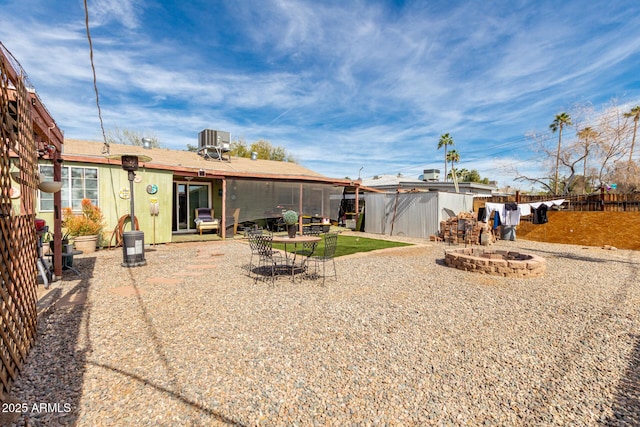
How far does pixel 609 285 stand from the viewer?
591cm

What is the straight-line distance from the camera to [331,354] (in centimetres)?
304

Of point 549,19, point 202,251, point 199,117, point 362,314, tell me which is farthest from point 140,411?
point 199,117

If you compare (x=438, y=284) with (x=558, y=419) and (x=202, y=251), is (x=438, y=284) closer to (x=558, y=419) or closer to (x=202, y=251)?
(x=558, y=419)

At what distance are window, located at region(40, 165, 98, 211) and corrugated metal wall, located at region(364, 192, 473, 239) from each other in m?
11.2

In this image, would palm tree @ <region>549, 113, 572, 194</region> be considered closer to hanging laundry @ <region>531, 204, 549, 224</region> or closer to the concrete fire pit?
hanging laundry @ <region>531, 204, 549, 224</region>

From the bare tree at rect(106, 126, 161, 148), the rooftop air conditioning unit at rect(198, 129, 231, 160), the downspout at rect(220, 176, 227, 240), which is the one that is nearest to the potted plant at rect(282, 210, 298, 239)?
the downspout at rect(220, 176, 227, 240)

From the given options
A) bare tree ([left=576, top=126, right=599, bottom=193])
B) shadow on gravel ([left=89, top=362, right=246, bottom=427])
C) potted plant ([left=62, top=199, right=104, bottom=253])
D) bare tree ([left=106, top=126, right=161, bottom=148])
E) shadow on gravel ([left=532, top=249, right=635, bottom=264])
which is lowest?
shadow on gravel ([left=89, top=362, right=246, bottom=427])

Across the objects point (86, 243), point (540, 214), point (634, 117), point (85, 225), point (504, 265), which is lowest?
point (504, 265)

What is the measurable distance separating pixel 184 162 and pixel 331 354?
42.3 ft

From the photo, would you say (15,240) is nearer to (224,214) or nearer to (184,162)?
(224,214)

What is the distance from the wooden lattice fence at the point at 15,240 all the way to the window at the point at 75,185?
613 cm

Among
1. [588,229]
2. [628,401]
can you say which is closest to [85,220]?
[628,401]

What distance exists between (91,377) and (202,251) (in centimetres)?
691

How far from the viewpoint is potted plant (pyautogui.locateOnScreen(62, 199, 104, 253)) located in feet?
27.9
